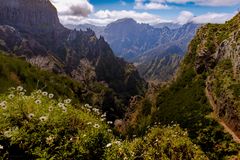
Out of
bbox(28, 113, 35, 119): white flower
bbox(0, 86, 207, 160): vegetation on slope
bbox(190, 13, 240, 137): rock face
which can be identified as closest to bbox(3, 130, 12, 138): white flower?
bbox(0, 86, 207, 160): vegetation on slope

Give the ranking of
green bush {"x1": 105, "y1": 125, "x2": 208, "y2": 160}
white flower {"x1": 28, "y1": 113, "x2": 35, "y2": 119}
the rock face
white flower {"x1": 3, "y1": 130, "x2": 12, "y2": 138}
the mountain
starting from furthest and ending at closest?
the rock face < the mountain < green bush {"x1": 105, "y1": 125, "x2": 208, "y2": 160} < white flower {"x1": 28, "y1": 113, "x2": 35, "y2": 119} < white flower {"x1": 3, "y1": 130, "x2": 12, "y2": 138}

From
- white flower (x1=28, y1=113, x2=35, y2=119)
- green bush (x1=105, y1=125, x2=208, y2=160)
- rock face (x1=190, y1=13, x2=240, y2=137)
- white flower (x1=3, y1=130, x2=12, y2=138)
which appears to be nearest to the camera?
white flower (x1=3, y1=130, x2=12, y2=138)

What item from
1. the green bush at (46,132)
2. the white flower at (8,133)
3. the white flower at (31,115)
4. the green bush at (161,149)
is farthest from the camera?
the green bush at (161,149)

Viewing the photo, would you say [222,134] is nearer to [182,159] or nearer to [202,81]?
[202,81]

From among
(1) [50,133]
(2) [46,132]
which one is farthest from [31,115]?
(1) [50,133]

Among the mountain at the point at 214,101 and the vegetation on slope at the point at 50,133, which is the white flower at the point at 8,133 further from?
the mountain at the point at 214,101

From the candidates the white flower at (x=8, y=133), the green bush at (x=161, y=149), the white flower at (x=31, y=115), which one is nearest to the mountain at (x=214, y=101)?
the green bush at (x=161, y=149)

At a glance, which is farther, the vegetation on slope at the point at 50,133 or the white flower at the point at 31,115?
the white flower at the point at 31,115

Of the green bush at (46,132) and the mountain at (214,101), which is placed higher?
the green bush at (46,132)

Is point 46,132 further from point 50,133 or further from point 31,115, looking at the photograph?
point 31,115

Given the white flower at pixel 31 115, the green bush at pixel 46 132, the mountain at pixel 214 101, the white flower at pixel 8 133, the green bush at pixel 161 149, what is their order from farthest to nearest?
the mountain at pixel 214 101, the green bush at pixel 161 149, the white flower at pixel 31 115, the green bush at pixel 46 132, the white flower at pixel 8 133

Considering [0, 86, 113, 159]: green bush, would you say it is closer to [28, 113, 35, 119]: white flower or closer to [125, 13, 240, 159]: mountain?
[28, 113, 35, 119]: white flower

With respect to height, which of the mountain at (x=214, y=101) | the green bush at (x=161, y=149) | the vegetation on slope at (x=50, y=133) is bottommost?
the mountain at (x=214, y=101)

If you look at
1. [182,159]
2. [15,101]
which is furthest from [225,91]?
[15,101]
